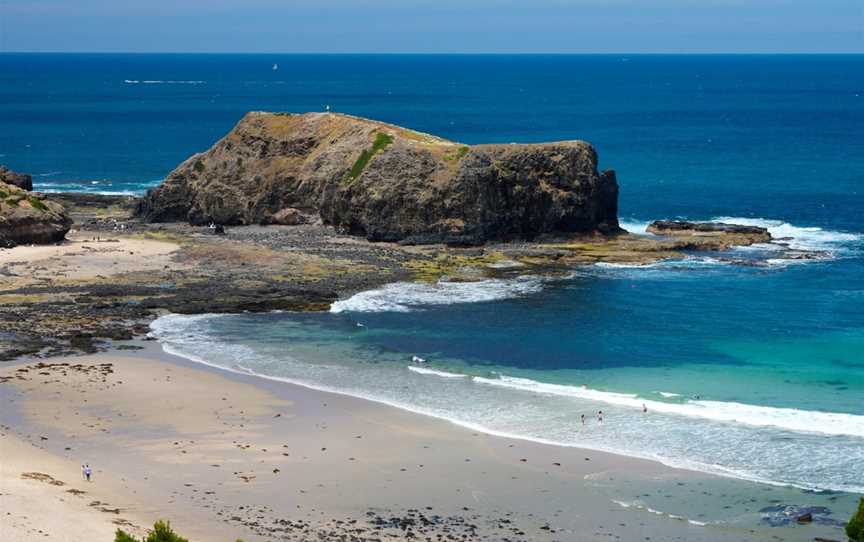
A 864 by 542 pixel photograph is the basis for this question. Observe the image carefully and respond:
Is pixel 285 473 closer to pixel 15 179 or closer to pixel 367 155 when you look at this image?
pixel 367 155

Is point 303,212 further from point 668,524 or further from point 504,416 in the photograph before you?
point 668,524

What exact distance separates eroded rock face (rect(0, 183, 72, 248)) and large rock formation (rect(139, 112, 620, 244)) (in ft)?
40.3

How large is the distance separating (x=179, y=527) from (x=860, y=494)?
834 inches

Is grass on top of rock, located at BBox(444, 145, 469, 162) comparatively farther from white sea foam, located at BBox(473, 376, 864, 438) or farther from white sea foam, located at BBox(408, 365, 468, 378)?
white sea foam, located at BBox(473, 376, 864, 438)

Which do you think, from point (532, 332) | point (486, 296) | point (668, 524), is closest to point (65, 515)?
point (668, 524)

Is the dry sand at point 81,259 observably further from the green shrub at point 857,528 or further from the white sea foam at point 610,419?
the green shrub at point 857,528

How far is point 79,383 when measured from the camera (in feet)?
178

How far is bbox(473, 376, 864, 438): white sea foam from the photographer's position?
1938 inches

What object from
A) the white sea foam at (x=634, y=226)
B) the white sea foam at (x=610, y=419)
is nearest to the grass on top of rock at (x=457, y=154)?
the white sea foam at (x=634, y=226)

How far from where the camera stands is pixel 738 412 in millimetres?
51031

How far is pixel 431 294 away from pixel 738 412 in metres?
25.0

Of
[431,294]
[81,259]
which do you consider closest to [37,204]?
[81,259]

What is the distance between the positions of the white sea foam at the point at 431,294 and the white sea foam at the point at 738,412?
51.8ft

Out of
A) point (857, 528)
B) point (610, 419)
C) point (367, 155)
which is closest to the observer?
point (857, 528)
